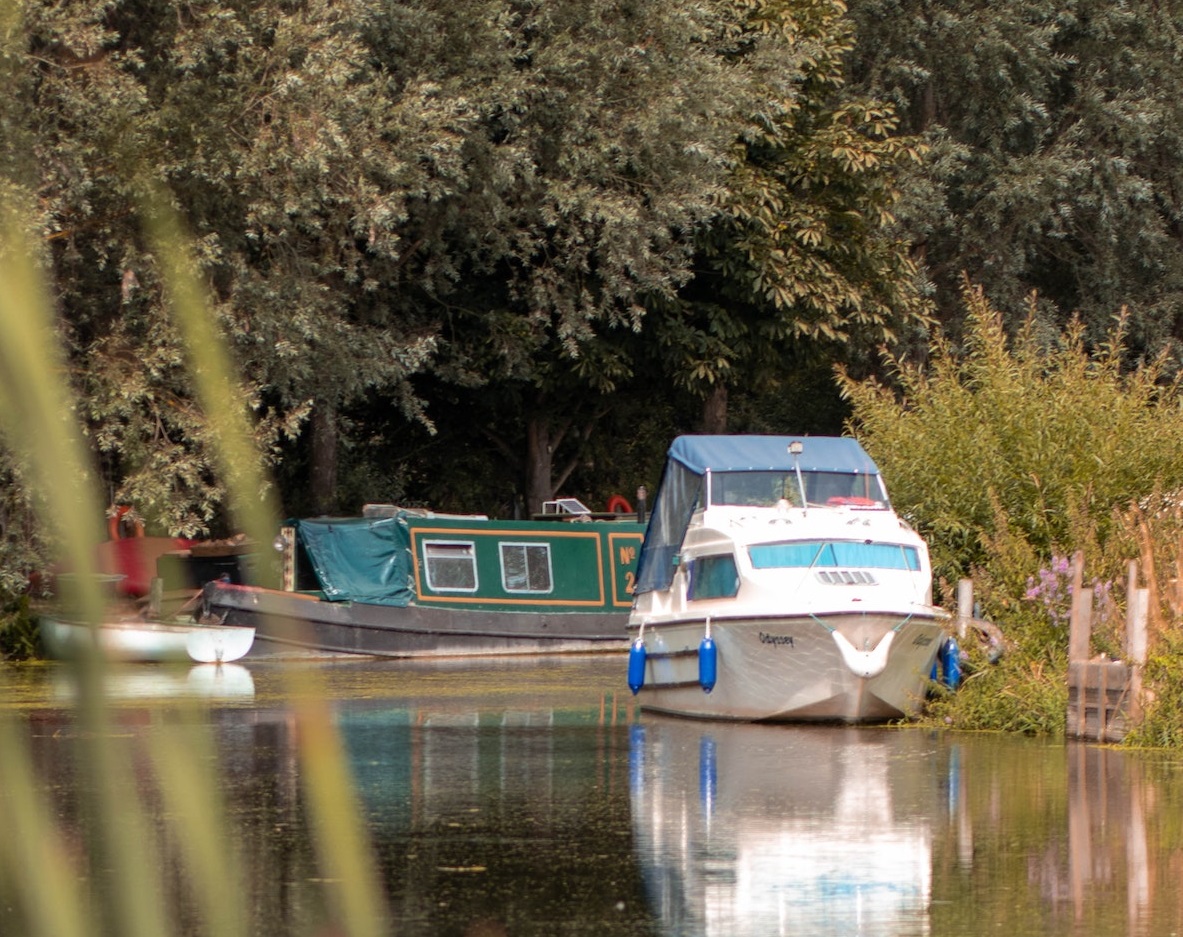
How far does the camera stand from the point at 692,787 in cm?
1376

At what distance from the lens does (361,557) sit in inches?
1185

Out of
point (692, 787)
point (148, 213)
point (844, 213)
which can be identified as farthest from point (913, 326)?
point (148, 213)

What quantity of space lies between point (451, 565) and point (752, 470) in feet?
37.8

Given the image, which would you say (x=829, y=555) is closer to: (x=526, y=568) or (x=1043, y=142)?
(x=526, y=568)

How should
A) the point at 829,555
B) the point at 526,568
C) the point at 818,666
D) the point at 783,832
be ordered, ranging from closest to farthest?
the point at 783,832, the point at 818,666, the point at 829,555, the point at 526,568

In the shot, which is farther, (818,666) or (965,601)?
(965,601)

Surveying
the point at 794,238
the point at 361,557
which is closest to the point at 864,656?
the point at 361,557

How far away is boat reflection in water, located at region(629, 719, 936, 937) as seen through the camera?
8883 millimetres

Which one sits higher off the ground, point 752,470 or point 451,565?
point 752,470

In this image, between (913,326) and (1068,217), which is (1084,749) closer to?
(913,326)

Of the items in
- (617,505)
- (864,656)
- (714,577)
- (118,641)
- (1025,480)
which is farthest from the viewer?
(617,505)

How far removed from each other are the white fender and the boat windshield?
8.77 feet

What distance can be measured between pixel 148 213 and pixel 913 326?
33.8m

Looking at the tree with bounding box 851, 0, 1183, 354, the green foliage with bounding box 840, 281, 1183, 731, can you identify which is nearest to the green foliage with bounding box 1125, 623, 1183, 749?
the green foliage with bounding box 840, 281, 1183, 731
